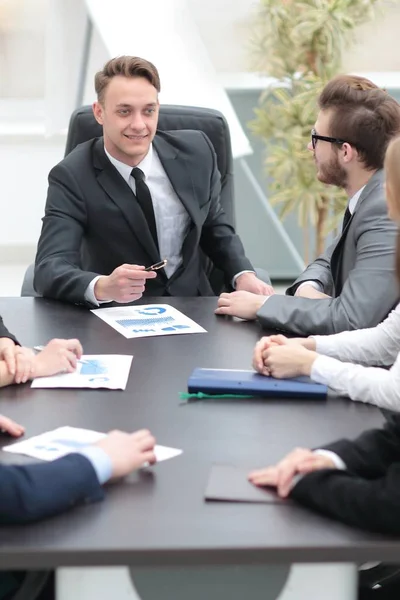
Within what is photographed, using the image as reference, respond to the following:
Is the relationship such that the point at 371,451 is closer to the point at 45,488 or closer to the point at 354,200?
the point at 45,488

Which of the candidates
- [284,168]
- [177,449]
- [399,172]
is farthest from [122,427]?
[284,168]

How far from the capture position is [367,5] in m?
5.14

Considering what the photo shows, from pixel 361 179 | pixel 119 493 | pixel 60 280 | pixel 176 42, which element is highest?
pixel 176 42

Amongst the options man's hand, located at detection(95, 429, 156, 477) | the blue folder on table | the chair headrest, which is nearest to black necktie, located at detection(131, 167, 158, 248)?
the chair headrest

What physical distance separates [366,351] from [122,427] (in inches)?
27.4

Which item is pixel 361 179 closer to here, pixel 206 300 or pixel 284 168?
pixel 206 300

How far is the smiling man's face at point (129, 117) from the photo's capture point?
2934 mm

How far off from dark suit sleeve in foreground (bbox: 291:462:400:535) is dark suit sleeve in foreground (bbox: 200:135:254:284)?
1.80 m

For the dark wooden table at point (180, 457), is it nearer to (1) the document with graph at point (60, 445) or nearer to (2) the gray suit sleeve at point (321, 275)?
(1) the document with graph at point (60, 445)

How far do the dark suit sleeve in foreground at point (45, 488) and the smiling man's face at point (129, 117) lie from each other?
5.57 feet

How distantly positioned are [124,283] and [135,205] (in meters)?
0.51

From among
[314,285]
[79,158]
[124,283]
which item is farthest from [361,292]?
[79,158]

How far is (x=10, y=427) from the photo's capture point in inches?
62.5

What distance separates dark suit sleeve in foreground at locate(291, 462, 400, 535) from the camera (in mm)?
1272
